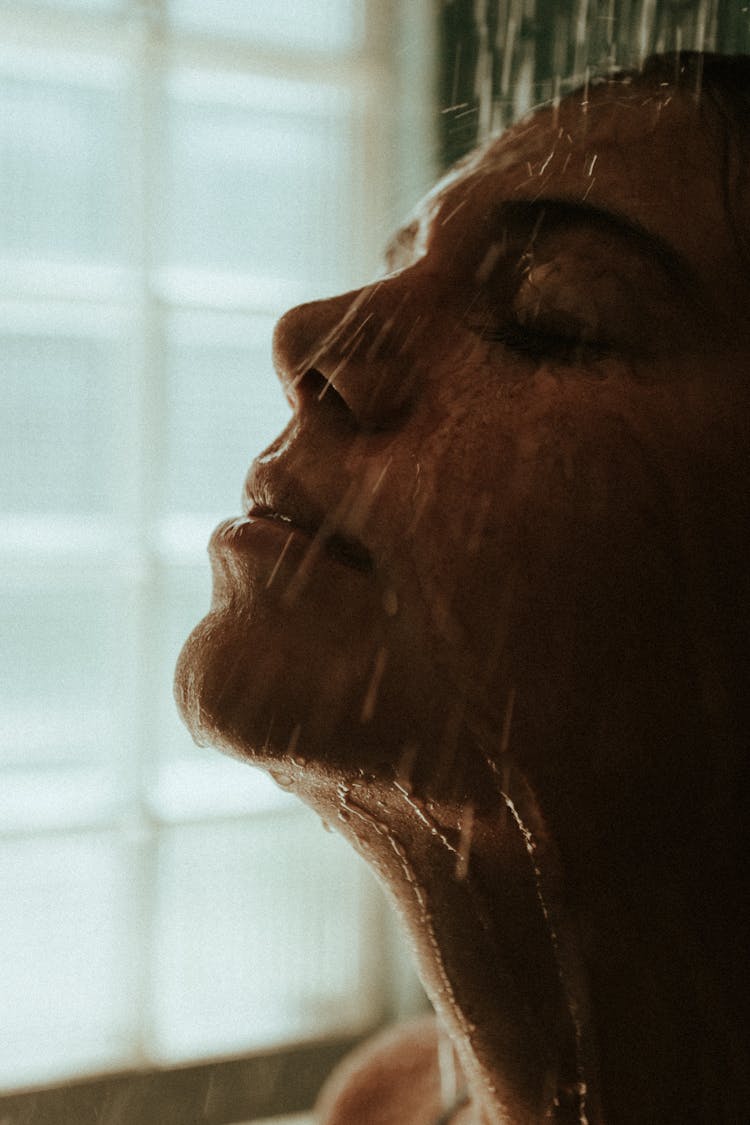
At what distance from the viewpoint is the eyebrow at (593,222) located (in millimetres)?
504

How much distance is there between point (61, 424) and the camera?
2211 millimetres

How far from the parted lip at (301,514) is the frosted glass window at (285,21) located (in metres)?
2.00

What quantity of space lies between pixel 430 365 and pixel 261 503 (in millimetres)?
109

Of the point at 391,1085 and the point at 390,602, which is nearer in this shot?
the point at 390,602

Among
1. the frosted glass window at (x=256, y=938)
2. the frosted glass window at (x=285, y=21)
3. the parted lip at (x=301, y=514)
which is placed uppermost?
the frosted glass window at (x=285, y=21)

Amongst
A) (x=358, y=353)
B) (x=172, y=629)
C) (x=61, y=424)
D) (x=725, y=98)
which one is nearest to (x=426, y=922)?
(x=358, y=353)

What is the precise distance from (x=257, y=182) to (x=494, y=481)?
2013 millimetres

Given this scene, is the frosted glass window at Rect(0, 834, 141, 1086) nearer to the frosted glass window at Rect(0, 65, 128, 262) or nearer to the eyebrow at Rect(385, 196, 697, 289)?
the frosted glass window at Rect(0, 65, 128, 262)

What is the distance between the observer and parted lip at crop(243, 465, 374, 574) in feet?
1.60

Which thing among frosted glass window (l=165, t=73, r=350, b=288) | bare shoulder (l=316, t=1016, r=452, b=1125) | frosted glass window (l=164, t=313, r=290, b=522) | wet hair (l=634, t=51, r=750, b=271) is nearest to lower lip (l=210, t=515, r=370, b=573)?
wet hair (l=634, t=51, r=750, b=271)

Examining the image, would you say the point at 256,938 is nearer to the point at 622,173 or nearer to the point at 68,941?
the point at 68,941

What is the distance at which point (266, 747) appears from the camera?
0.47 m

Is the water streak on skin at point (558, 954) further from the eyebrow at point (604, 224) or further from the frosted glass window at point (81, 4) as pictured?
the frosted glass window at point (81, 4)

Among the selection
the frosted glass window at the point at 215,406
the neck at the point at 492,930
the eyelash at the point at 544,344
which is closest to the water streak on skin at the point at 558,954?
the neck at the point at 492,930
